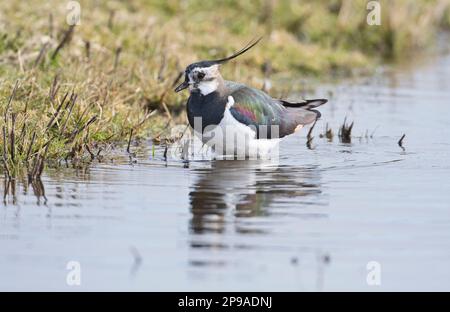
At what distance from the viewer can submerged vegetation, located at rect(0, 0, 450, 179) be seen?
9.02m

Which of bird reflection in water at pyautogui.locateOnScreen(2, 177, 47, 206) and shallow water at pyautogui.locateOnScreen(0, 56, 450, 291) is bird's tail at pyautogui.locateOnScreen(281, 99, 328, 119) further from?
bird reflection in water at pyautogui.locateOnScreen(2, 177, 47, 206)

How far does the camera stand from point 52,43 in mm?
11672

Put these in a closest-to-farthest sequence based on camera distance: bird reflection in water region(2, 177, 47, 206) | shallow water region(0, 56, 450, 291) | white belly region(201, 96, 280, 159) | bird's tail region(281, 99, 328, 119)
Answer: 1. shallow water region(0, 56, 450, 291)
2. bird reflection in water region(2, 177, 47, 206)
3. white belly region(201, 96, 280, 159)
4. bird's tail region(281, 99, 328, 119)

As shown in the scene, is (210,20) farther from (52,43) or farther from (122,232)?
(122,232)

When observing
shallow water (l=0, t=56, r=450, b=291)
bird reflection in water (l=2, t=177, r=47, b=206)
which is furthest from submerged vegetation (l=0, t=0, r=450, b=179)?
shallow water (l=0, t=56, r=450, b=291)

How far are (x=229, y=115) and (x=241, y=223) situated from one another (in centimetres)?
222

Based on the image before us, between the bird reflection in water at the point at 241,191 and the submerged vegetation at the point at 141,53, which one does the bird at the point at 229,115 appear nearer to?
the bird reflection in water at the point at 241,191

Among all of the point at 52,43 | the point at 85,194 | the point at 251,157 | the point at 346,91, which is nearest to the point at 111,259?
the point at 85,194

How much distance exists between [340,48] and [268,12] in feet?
4.25

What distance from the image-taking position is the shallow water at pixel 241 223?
18.6 feet

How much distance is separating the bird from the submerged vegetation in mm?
860

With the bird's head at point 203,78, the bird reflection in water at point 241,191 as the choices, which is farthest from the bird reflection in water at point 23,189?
the bird's head at point 203,78

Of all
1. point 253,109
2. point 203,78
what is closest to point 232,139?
point 253,109

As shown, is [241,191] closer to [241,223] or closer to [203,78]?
[241,223]
